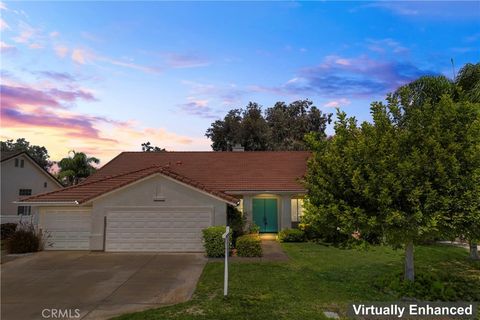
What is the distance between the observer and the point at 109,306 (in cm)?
822

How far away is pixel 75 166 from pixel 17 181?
13.0m

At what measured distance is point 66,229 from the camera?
56.5 ft

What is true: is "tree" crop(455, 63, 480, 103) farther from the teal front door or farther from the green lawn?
the teal front door

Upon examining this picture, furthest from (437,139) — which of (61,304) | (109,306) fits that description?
(61,304)

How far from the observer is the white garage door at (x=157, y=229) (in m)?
16.3

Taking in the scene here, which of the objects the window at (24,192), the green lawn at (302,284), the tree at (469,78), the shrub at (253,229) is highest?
the tree at (469,78)

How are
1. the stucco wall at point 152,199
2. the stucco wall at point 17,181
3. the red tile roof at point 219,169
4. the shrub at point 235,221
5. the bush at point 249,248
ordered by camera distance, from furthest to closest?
the stucco wall at point 17,181
the red tile roof at point 219,169
the shrub at point 235,221
the stucco wall at point 152,199
the bush at point 249,248

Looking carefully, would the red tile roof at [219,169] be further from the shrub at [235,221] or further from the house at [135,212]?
the shrub at [235,221]

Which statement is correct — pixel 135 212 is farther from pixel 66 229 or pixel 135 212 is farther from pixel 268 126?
pixel 268 126

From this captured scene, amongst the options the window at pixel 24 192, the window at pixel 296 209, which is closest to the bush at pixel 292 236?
the window at pixel 296 209

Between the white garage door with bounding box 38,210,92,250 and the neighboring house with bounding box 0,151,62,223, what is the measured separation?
31.6 feet

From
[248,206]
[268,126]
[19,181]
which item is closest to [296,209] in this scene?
[248,206]

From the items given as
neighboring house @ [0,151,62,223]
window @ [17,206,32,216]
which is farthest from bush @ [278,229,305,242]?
window @ [17,206,32,216]

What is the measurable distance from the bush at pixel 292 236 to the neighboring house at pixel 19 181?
1900cm
